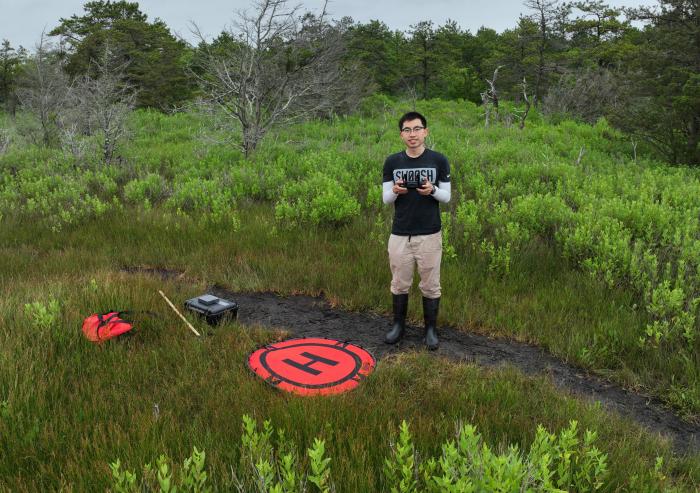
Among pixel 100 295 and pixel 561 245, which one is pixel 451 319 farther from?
pixel 100 295

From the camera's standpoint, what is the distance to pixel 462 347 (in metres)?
4.57

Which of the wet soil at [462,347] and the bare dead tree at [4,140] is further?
the bare dead tree at [4,140]

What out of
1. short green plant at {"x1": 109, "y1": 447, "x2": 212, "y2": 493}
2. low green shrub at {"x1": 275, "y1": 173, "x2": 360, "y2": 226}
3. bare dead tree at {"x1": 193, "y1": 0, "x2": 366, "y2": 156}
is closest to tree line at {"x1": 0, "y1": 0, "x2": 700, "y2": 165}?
bare dead tree at {"x1": 193, "y1": 0, "x2": 366, "y2": 156}

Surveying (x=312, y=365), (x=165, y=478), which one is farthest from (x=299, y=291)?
(x=165, y=478)

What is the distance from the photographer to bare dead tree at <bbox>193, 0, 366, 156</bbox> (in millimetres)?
12414

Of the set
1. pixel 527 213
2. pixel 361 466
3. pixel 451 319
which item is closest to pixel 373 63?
pixel 527 213

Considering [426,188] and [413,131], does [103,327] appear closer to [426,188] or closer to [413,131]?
[426,188]

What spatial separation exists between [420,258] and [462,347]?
1.00 meters

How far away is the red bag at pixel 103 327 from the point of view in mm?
3959

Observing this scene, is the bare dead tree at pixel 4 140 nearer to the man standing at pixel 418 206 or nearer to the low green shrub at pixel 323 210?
the low green shrub at pixel 323 210

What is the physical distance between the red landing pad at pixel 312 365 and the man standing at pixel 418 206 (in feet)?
2.11

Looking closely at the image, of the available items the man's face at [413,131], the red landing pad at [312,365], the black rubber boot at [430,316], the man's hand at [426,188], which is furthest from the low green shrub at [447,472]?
the man's face at [413,131]

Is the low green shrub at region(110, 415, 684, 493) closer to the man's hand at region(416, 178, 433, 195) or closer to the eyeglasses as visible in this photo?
the man's hand at region(416, 178, 433, 195)

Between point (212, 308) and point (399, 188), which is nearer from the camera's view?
point (399, 188)
